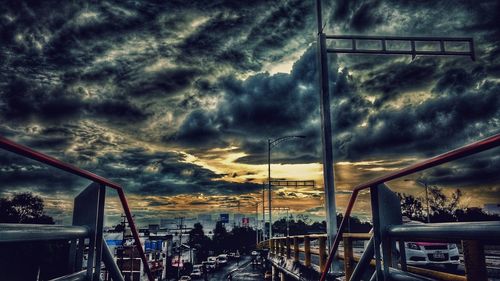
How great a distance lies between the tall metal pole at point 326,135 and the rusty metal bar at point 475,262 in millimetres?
5044

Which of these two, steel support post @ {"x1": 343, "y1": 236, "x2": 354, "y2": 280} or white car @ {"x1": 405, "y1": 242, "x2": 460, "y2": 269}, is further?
white car @ {"x1": 405, "y1": 242, "x2": 460, "y2": 269}

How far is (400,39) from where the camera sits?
11305mm

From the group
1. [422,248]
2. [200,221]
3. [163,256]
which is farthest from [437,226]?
[200,221]

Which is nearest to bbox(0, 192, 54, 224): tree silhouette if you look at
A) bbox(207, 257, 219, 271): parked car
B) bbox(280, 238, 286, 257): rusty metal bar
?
bbox(207, 257, 219, 271): parked car

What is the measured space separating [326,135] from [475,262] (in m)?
5.94

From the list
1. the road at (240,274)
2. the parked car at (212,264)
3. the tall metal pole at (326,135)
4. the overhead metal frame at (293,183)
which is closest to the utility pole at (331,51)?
the tall metal pole at (326,135)

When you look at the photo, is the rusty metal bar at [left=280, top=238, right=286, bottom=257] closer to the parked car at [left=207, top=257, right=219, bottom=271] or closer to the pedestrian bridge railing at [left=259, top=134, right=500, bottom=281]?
the pedestrian bridge railing at [left=259, top=134, right=500, bottom=281]

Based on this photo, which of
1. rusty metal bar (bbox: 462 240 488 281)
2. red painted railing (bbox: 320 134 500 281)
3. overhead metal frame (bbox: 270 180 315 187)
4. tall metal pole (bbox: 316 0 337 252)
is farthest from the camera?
overhead metal frame (bbox: 270 180 315 187)

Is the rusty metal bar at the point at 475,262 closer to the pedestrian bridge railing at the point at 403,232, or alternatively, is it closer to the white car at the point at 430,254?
the pedestrian bridge railing at the point at 403,232

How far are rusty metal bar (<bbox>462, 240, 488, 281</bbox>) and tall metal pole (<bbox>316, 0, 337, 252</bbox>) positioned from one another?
5.04m

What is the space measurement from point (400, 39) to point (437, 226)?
10.2 meters

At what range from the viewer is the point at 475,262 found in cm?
350

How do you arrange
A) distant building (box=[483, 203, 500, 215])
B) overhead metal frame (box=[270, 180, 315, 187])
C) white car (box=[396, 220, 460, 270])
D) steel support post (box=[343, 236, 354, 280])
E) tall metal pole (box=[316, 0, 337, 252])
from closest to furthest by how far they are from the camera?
steel support post (box=[343, 236, 354, 280]) < tall metal pole (box=[316, 0, 337, 252]) < white car (box=[396, 220, 460, 270]) < overhead metal frame (box=[270, 180, 315, 187]) < distant building (box=[483, 203, 500, 215])

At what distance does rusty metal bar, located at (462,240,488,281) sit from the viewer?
3.47 m
